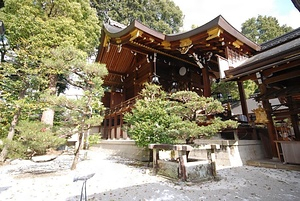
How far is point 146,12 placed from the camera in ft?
75.4

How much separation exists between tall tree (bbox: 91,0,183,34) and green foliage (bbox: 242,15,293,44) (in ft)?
32.7

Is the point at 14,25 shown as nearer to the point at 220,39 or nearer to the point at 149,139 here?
the point at 149,139

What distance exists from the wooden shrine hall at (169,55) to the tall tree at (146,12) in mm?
12144

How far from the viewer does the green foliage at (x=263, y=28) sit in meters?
20.0

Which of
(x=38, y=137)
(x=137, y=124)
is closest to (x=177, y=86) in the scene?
(x=137, y=124)

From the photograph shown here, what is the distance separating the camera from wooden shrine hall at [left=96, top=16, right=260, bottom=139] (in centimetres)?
700

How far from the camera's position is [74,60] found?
19.6 feet

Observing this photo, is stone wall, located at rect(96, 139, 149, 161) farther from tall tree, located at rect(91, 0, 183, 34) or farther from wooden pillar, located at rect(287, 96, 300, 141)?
tall tree, located at rect(91, 0, 183, 34)

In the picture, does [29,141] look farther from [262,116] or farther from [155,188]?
[262,116]

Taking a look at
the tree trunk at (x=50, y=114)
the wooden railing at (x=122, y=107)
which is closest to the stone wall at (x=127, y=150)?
the wooden railing at (x=122, y=107)

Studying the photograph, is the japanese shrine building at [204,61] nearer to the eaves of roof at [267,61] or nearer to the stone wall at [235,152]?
the eaves of roof at [267,61]

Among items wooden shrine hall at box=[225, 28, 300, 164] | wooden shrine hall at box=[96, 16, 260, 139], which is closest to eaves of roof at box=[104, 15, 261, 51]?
wooden shrine hall at box=[96, 16, 260, 139]

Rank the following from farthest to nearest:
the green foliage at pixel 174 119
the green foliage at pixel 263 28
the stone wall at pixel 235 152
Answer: the green foliage at pixel 263 28 → the stone wall at pixel 235 152 → the green foliage at pixel 174 119

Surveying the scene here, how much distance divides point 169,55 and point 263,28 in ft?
66.8
